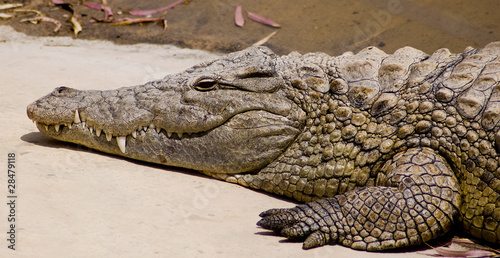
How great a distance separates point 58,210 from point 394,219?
208cm

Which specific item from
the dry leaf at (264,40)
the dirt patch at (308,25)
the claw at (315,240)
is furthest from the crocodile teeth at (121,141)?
the dry leaf at (264,40)

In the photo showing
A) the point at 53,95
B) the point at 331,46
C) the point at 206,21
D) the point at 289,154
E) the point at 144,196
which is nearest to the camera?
the point at 144,196

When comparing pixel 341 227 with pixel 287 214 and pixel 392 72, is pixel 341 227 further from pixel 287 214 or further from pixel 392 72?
pixel 392 72

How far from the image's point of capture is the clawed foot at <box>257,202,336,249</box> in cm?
360

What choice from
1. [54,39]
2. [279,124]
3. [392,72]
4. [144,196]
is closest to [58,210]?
[144,196]

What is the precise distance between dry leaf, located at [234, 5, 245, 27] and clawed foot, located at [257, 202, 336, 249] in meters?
5.52

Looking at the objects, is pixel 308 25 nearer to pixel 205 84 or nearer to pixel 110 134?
pixel 205 84

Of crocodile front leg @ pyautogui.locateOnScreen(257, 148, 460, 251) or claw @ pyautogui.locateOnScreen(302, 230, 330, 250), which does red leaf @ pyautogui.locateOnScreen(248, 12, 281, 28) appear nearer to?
crocodile front leg @ pyautogui.locateOnScreen(257, 148, 460, 251)

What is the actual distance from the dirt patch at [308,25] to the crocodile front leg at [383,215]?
14.2 ft

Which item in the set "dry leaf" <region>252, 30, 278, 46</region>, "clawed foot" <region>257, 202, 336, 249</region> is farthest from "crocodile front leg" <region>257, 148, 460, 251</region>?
"dry leaf" <region>252, 30, 278, 46</region>

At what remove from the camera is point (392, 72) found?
13.8 feet

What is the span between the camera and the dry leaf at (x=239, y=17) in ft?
29.1

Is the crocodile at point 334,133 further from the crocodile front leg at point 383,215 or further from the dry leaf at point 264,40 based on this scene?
the dry leaf at point 264,40

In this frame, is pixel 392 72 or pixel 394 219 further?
pixel 392 72
